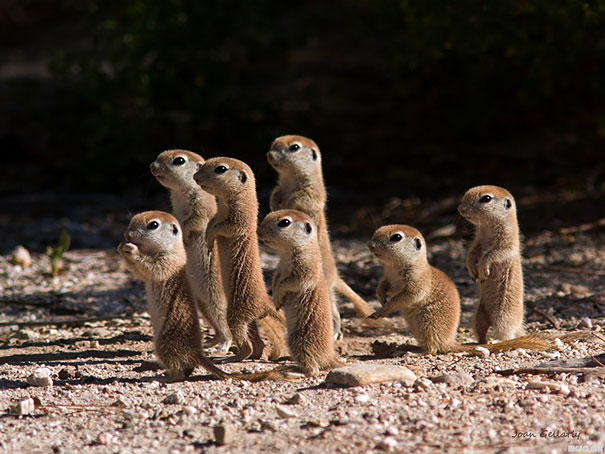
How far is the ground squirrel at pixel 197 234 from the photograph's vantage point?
20.4 feet

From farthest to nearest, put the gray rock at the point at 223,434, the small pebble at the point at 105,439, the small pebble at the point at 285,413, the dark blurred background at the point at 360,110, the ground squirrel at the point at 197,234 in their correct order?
the dark blurred background at the point at 360,110, the ground squirrel at the point at 197,234, the small pebble at the point at 285,413, the small pebble at the point at 105,439, the gray rock at the point at 223,434

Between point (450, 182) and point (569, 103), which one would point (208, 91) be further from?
point (569, 103)

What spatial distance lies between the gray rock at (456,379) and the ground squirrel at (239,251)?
1250mm

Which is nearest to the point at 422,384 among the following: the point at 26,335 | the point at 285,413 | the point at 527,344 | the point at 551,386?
the point at 551,386

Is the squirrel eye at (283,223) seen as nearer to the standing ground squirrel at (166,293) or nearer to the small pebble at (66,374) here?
the standing ground squirrel at (166,293)

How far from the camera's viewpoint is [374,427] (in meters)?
4.34

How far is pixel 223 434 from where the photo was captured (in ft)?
13.8

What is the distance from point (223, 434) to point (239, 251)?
1931 millimetres

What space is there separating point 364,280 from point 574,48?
3653mm

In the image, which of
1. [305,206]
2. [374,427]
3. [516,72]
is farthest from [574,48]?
[374,427]

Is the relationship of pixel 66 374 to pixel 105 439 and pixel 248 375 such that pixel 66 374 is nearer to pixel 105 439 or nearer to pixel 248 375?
pixel 248 375

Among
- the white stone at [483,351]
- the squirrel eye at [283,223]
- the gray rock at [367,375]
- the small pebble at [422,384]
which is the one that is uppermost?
the squirrel eye at [283,223]

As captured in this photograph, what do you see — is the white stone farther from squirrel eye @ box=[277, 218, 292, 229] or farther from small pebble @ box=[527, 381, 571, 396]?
squirrel eye @ box=[277, 218, 292, 229]

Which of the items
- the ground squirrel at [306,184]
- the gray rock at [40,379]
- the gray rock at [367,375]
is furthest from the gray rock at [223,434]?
the ground squirrel at [306,184]
